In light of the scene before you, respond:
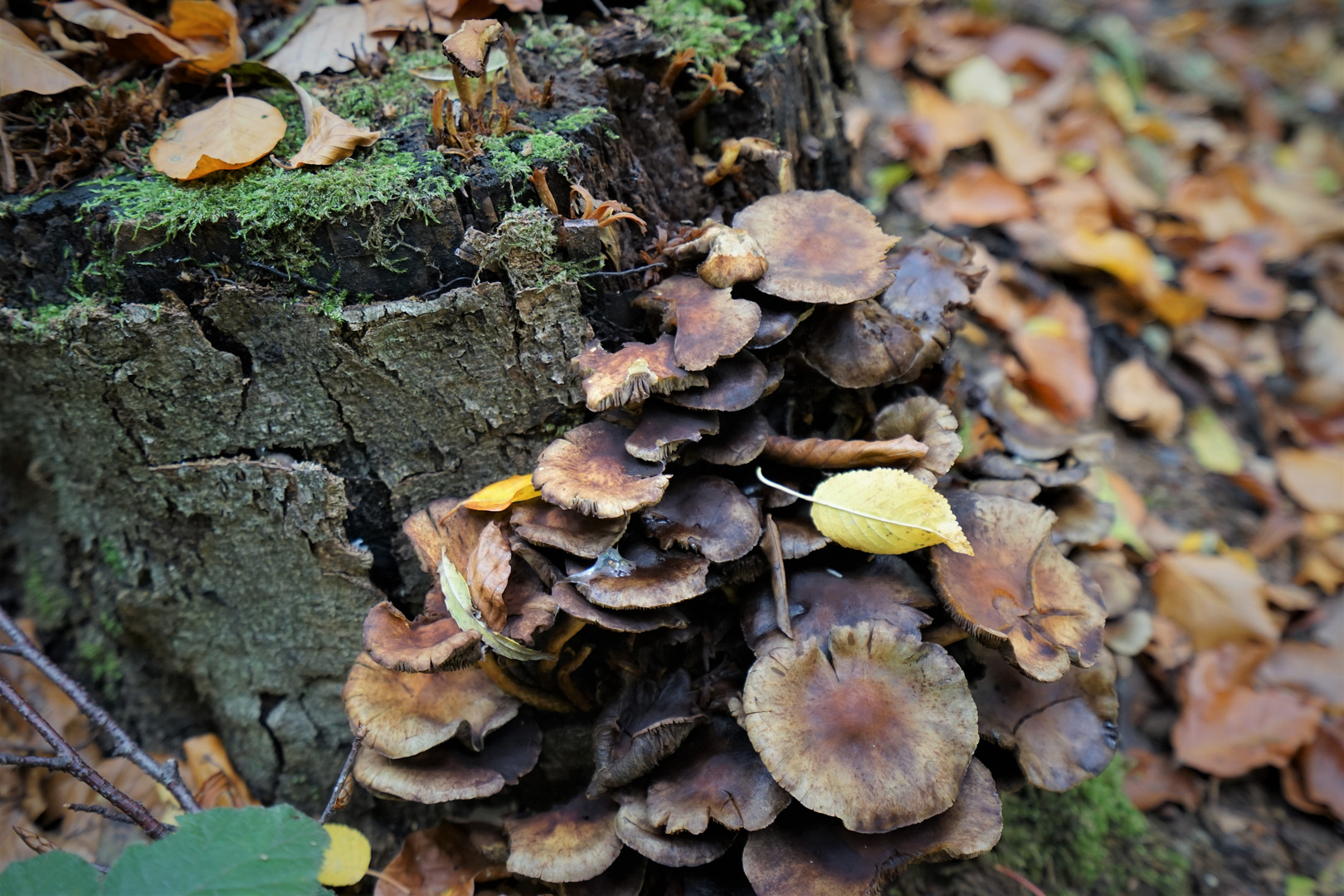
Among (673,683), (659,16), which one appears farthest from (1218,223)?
(673,683)

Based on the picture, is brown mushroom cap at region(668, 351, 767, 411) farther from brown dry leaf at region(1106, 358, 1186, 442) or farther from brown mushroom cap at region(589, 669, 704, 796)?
→ brown dry leaf at region(1106, 358, 1186, 442)

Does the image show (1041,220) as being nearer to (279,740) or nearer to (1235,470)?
(1235,470)

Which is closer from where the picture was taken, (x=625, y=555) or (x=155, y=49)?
→ (x=625, y=555)

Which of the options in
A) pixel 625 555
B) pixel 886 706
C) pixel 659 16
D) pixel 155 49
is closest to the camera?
pixel 886 706

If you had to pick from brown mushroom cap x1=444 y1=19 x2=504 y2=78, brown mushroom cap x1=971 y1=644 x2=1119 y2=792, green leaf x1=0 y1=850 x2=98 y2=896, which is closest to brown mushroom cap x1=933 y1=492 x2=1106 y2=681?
brown mushroom cap x1=971 y1=644 x2=1119 y2=792

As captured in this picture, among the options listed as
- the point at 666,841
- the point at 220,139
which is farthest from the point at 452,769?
the point at 220,139

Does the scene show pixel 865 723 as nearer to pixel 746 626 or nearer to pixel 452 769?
pixel 746 626

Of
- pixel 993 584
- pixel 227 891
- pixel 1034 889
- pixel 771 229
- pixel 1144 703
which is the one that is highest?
pixel 771 229

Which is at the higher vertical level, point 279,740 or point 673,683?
point 673,683
